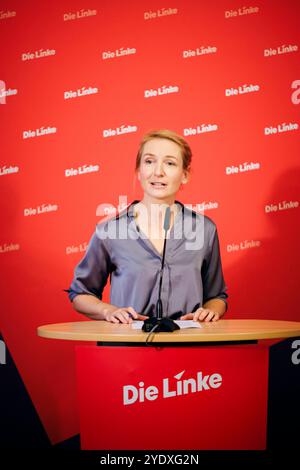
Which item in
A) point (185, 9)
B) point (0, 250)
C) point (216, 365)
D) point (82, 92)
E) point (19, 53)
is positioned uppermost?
point (185, 9)

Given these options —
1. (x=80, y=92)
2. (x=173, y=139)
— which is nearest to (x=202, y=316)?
(x=173, y=139)

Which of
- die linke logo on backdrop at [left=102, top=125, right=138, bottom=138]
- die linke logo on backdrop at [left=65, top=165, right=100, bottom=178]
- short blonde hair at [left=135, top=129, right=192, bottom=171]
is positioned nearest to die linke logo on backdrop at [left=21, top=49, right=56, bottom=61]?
die linke logo on backdrop at [left=102, top=125, right=138, bottom=138]

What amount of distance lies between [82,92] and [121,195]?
2.47 feet

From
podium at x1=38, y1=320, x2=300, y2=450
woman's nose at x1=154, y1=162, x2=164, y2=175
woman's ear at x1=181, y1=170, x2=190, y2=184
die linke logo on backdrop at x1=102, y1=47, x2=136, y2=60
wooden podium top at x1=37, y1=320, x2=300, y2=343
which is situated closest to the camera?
wooden podium top at x1=37, y1=320, x2=300, y2=343

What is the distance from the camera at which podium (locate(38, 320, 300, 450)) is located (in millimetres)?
1881

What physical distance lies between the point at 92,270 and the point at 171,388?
75 centimetres

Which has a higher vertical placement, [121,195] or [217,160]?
[217,160]

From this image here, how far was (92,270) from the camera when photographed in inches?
96.9

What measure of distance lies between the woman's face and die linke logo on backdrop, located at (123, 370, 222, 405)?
875 mm

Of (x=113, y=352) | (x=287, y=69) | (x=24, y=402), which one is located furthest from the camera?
(x=287, y=69)

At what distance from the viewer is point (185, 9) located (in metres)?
3.79

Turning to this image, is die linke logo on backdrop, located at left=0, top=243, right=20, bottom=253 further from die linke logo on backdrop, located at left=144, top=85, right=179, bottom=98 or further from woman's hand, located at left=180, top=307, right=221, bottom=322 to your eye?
woman's hand, located at left=180, top=307, right=221, bottom=322
